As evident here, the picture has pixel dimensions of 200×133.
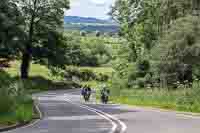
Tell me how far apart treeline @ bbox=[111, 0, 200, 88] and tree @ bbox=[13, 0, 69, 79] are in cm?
1662

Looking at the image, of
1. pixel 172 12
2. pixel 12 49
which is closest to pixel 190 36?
pixel 172 12

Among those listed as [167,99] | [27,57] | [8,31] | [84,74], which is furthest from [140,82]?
[84,74]

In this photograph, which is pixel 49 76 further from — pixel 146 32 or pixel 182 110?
pixel 182 110

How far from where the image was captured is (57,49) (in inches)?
4112

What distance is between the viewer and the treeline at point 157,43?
203 feet

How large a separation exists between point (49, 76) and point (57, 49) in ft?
38.6

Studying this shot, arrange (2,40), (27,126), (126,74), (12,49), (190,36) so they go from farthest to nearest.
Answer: (126,74)
(190,36)
(12,49)
(2,40)
(27,126)

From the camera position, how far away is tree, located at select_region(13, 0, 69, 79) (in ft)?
329

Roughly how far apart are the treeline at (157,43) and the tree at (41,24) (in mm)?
16619

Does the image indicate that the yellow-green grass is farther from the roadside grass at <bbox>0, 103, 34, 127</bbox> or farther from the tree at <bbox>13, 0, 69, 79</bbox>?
the tree at <bbox>13, 0, 69, 79</bbox>

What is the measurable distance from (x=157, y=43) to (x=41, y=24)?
33.7m

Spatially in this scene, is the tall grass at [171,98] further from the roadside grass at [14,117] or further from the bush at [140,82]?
the bush at [140,82]

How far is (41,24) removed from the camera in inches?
3999

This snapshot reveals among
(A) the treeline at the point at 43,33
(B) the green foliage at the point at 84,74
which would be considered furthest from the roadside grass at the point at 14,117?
(B) the green foliage at the point at 84,74
